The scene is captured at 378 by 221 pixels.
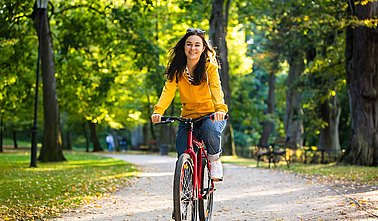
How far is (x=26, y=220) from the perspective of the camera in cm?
904

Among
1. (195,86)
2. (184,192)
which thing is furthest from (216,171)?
(195,86)

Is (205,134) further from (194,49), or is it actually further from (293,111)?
(293,111)

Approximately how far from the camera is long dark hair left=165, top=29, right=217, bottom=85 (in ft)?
24.3

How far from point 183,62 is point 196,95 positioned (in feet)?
1.30

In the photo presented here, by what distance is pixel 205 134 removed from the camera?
25.0 feet

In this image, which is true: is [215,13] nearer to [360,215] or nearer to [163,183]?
[163,183]

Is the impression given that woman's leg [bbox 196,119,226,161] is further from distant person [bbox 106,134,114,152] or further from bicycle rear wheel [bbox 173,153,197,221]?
distant person [bbox 106,134,114,152]

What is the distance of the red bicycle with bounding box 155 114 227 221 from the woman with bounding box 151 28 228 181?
16 centimetres

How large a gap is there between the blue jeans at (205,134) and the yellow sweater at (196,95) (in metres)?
0.15

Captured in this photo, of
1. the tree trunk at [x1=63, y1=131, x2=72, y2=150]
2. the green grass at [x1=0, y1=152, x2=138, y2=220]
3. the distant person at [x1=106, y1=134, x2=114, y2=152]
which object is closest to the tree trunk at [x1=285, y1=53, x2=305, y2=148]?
the green grass at [x1=0, y1=152, x2=138, y2=220]

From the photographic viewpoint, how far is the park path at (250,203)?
935 centimetres

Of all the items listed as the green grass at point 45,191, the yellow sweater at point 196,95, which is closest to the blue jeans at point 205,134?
the yellow sweater at point 196,95

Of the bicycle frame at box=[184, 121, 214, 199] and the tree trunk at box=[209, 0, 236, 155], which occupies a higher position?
the tree trunk at box=[209, 0, 236, 155]

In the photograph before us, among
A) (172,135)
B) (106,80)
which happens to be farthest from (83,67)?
(172,135)
